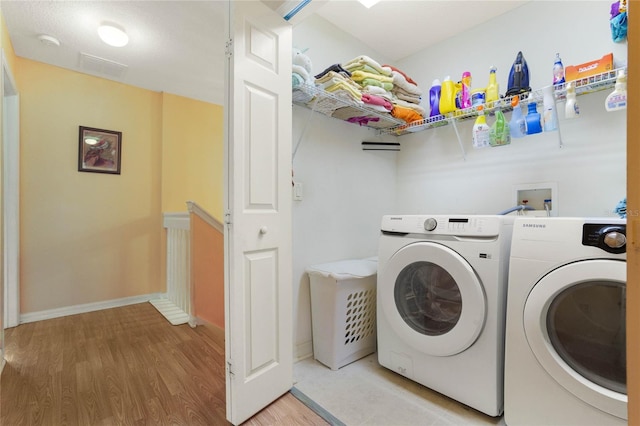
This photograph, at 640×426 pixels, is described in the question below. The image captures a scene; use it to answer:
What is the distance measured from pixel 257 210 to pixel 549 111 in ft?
5.28

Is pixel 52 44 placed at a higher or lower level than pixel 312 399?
higher

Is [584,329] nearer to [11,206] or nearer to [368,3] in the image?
[368,3]

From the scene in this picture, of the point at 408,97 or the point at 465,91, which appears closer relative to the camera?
the point at 465,91

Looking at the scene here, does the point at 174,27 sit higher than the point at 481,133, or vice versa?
the point at 174,27

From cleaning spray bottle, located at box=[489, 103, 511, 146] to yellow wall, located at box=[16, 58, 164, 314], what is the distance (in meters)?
3.22

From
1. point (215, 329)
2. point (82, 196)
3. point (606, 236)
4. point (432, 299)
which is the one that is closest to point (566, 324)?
point (606, 236)

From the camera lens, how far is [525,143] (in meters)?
1.84

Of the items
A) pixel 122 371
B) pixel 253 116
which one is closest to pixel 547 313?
pixel 253 116

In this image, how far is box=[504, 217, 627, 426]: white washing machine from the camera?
38.3 inches

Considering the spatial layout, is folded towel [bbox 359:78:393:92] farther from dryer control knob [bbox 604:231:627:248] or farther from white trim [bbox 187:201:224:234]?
white trim [bbox 187:201:224:234]

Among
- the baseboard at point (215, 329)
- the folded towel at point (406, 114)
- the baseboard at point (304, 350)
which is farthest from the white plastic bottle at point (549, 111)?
the baseboard at point (215, 329)
